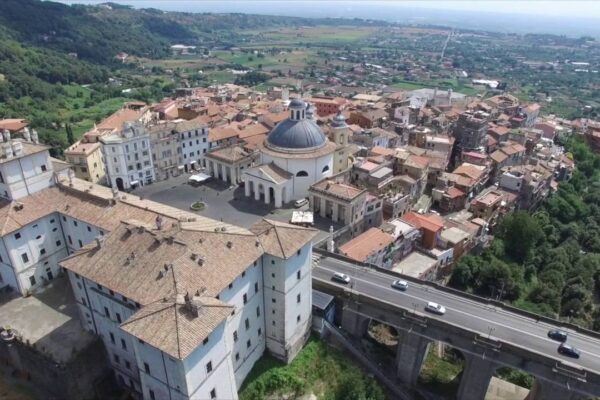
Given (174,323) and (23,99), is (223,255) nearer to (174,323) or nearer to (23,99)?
(174,323)

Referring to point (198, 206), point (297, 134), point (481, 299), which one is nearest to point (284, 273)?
point (481, 299)

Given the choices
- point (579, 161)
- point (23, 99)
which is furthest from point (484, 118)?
point (23, 99)

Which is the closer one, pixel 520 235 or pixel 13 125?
pixel 520 235

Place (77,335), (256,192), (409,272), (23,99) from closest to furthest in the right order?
(77,335) → (409,272) → (256,192) → (23,99)

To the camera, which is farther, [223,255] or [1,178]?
[1,178]

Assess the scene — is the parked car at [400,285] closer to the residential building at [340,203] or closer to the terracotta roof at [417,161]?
the residential building at [340,203]

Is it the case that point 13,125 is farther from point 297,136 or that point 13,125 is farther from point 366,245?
point 366,245

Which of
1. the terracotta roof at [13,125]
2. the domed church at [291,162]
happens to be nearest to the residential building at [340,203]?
the domed church at [291,162]
